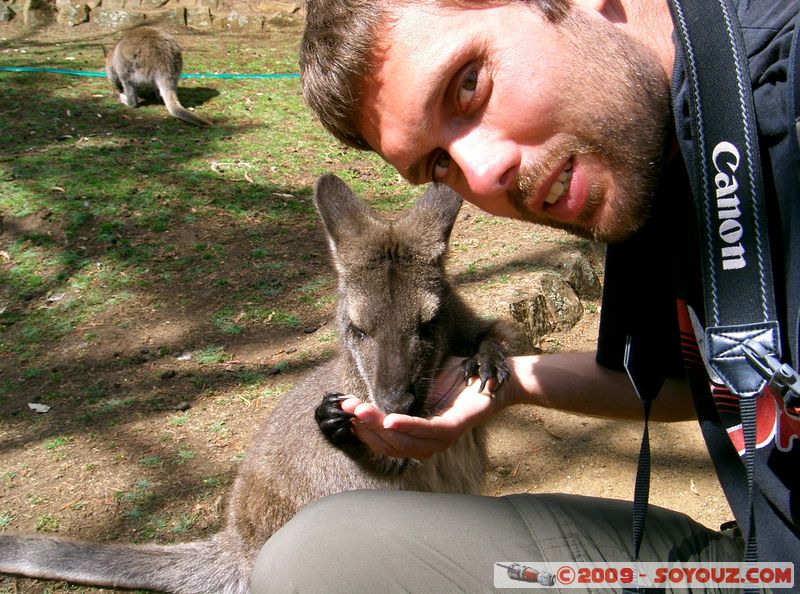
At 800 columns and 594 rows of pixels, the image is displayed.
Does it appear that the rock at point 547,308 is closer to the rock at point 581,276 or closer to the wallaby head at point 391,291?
the rock at point 581,276

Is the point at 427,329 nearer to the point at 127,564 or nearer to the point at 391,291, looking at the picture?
the point at 391,291

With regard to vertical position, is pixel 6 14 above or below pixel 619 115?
below

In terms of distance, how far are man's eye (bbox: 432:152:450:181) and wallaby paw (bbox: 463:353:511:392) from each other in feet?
2.26

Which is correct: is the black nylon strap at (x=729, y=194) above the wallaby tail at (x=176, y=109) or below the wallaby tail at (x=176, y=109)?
above

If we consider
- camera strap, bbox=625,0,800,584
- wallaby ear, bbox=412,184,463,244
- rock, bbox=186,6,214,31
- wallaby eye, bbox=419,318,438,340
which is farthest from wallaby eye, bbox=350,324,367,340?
rock, bbox=186,6,214,31

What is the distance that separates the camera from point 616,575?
1867 mm

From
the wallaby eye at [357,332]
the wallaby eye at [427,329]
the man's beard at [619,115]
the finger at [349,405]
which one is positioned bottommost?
the wallaby eye at [357,332]

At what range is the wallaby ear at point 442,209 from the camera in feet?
8.99

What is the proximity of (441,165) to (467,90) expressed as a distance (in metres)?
0.26

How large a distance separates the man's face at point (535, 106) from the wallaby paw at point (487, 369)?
2.26 feet

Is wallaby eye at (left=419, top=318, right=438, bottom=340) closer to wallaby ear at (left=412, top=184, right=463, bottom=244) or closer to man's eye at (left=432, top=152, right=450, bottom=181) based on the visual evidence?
wallaby ear at (left=412, top=184, right=463, bottom=244)

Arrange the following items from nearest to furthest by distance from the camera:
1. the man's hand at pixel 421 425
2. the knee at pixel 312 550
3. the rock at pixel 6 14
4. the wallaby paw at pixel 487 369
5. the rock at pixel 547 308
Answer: the knee at pixel 312 550 < the man's hand at pixel 421 425 < the wallaby paw at pixel 487 369 < the rock at pixel 547 308 < the rock at pixel 6 14

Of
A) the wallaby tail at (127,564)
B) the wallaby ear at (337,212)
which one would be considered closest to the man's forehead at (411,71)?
the wallaby ear at (337,212)

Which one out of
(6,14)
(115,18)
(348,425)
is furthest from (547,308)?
(6,14)
